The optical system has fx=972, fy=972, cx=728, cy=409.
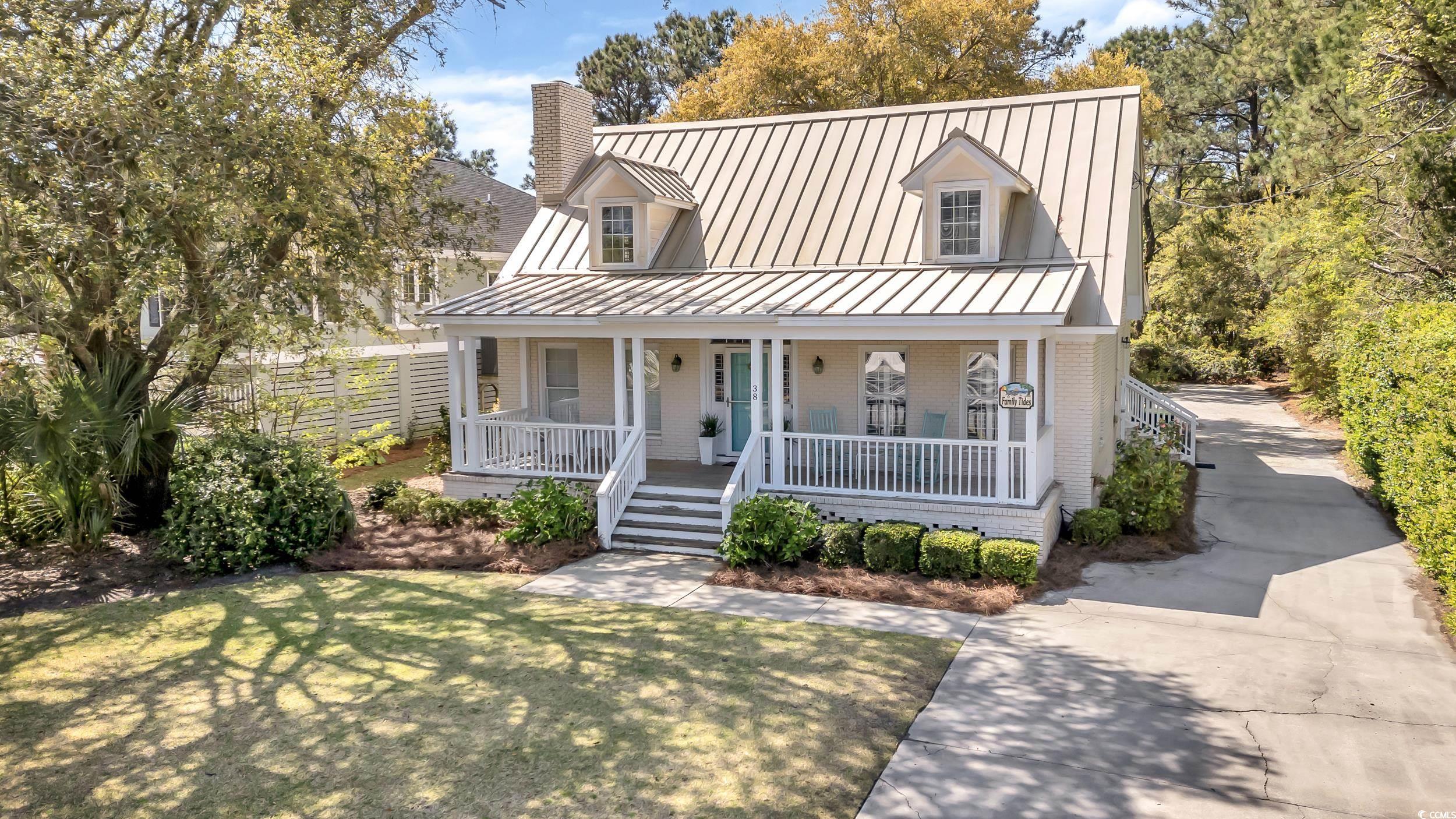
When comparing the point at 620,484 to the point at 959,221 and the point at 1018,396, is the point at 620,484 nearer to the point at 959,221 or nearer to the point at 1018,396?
the point at 1018,396

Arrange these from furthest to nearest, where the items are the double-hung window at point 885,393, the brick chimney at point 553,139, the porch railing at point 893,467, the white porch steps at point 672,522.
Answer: the brick chimney at point 553,139 < the double-hung window at point 885,393 < the white porch steps at point 672,522 < the porch railing at point 893,467

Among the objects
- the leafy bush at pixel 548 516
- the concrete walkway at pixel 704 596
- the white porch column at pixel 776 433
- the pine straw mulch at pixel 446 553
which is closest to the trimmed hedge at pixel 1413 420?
the concrete walkway at pixel 704 596

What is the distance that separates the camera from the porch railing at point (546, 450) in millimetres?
15945

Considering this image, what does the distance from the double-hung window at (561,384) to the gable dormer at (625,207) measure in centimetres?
182

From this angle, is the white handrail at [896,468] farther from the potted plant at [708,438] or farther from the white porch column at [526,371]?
the white porch column at [526,371]

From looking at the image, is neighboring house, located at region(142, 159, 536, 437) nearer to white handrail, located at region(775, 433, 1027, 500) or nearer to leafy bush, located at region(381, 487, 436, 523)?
leafy bush, located at region(381, 487, 436, 523)

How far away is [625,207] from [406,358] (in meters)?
9.62

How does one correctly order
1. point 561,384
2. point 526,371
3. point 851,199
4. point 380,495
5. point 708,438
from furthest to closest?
point 561,384 < point 526,371 < point 851,199 < point 708,438 < point 380,495

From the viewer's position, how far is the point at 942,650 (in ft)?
33.4

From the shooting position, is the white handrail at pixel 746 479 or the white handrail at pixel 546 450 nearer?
the white handrail at pixel 746 479

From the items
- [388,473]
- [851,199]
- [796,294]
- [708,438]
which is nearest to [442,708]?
[796,294]

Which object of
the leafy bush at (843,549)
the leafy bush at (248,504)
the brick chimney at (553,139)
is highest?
the brick chimney at (553,139)

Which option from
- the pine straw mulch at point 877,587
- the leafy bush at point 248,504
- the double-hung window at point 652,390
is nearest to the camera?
the pine straw mulch at point 877,587

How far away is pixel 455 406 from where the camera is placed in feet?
55.0
